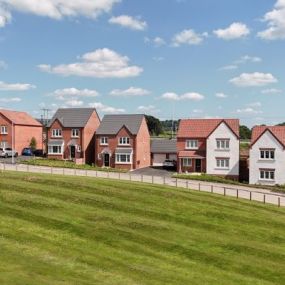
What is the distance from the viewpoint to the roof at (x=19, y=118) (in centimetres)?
8588

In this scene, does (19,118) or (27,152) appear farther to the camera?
(19,118)

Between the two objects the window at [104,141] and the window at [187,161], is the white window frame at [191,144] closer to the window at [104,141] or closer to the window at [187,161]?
the window at [187,161]

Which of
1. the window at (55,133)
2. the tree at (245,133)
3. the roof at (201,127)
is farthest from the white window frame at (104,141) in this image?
the tree at (245,133)

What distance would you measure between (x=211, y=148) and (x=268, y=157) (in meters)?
9.03

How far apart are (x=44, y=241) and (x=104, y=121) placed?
186ft

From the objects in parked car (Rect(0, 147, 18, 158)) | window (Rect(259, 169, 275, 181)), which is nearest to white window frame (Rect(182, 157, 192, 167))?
window (Rect(259, 169, 275, 181))

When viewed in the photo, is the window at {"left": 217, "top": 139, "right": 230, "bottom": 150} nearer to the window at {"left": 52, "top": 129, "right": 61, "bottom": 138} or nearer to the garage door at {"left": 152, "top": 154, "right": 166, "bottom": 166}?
the garage door at {"left": 152, "top": 154, "right": 166, "bottom": 166}

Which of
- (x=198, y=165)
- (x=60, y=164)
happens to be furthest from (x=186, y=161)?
(x=60, y=164)

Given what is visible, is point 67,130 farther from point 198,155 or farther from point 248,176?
point 248,176

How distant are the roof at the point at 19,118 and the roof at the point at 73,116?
962 cm

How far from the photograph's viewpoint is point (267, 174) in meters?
65.0

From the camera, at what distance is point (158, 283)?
1923 cm

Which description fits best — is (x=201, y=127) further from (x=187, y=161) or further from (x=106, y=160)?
(x=106, y=160)

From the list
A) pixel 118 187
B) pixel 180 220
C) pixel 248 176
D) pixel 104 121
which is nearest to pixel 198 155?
pixel 248 176
